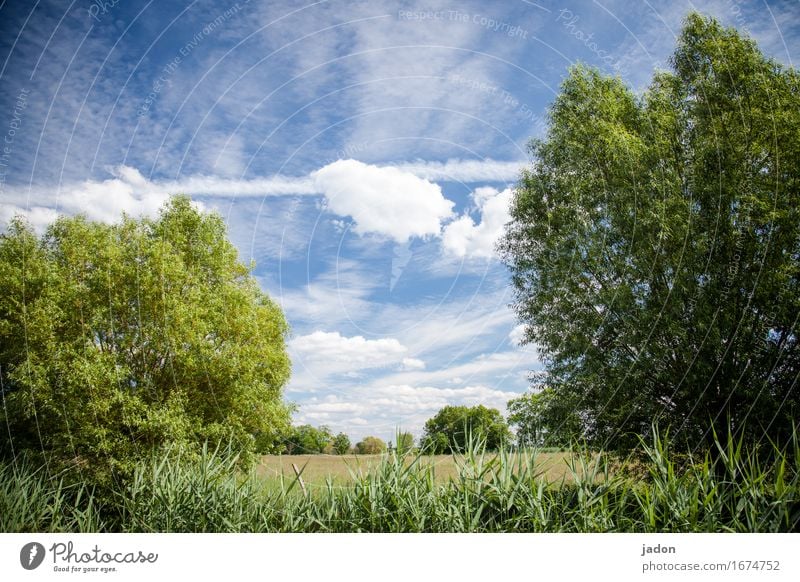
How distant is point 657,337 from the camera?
45.8 feet

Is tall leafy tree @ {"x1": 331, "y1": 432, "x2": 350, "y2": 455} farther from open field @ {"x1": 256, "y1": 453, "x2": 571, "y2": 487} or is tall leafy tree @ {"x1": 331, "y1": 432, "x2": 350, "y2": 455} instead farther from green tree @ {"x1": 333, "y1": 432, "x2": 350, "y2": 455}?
open field @ {"x1": 256, "y1": 453, "x2": 571, "y2": 487}

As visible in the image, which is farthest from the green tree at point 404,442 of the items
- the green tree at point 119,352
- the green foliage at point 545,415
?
the green tree at point 119,352

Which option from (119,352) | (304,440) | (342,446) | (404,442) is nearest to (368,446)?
(342,446)

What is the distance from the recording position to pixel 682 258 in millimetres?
13859

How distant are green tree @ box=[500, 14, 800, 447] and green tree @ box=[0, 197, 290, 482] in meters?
10.6

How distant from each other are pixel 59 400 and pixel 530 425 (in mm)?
14737

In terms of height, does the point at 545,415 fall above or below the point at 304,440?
above

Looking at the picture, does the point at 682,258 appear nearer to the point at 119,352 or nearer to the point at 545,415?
the point at 545,415

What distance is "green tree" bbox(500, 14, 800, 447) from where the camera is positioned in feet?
42.7

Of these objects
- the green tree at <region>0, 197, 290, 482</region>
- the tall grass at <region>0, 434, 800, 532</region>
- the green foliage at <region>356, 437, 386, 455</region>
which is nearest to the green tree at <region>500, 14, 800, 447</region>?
the tall grass at <region>0, 434, 800, 532</region>

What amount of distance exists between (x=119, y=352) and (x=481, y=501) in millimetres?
15528

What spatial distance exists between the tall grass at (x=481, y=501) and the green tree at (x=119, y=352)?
9237 millimetres

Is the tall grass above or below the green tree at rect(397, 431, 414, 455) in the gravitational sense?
below
